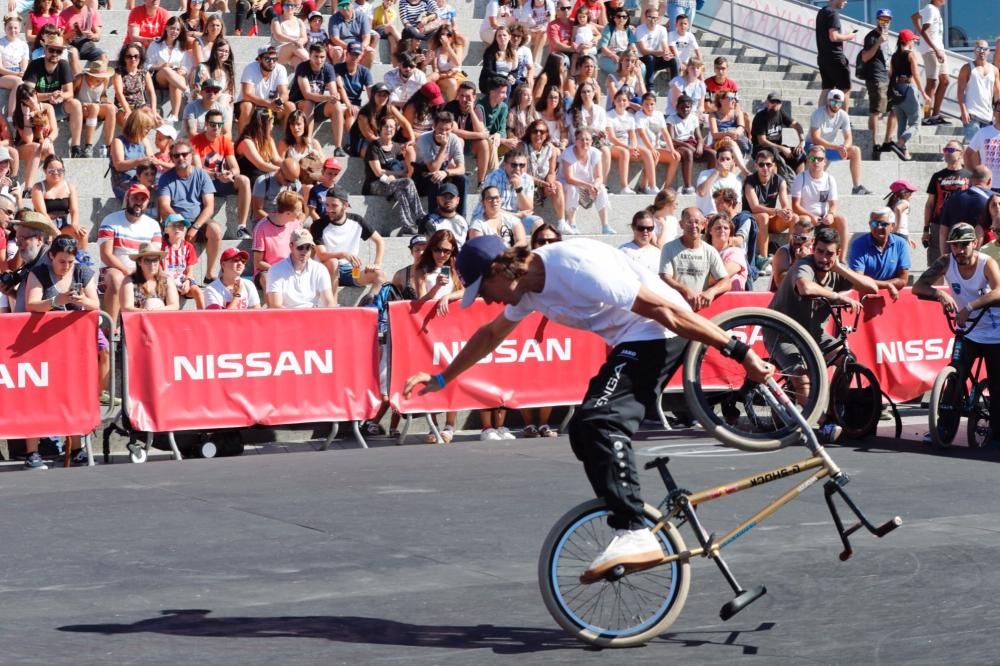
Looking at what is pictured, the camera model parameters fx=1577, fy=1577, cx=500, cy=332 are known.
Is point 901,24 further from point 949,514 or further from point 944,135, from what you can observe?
point 949,514

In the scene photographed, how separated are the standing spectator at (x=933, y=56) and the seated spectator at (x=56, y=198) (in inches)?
541

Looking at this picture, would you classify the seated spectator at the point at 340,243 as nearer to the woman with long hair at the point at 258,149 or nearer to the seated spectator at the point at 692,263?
the woman with long hair at the point at 258,149

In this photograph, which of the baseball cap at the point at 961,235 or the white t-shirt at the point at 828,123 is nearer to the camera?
the baseball cap at the point at 961,235

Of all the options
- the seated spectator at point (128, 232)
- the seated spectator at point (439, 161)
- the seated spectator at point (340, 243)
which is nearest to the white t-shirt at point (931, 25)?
the seated spectator at point (439, 161)

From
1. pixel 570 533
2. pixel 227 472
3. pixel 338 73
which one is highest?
pixel 338 73

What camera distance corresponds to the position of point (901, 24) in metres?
30.0

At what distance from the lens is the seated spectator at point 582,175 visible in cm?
1791

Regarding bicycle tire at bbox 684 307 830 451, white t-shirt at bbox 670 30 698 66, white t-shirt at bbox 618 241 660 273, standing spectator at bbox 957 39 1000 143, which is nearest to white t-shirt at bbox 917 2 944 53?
standing spectator at bbox 957 39 1000 143

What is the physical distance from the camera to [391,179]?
17.0 m

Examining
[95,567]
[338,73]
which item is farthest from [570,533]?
[338,73]

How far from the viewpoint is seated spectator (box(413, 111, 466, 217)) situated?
17.0 meters

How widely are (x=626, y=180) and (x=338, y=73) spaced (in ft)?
12.1

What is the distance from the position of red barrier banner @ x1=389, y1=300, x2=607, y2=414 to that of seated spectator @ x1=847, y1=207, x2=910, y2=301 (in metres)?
2.57

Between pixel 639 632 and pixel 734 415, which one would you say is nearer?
pixel 639 632
